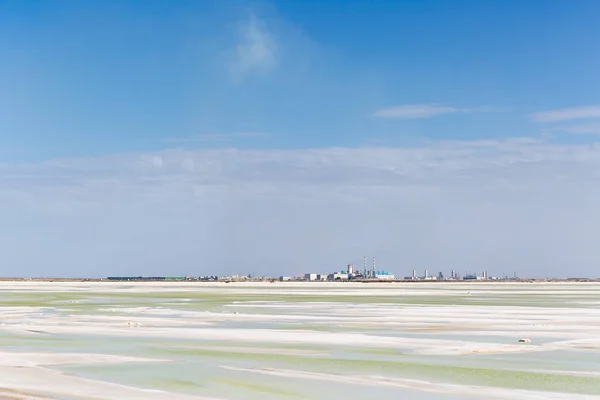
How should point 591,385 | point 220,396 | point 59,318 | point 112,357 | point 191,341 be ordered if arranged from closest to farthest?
point 220,396
point 591,385
point 112,357
point 191,341
point 59,318

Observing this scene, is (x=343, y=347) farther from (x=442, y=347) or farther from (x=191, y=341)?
(x=191, y=341)

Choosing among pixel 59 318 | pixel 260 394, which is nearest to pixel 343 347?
pixel 260 394

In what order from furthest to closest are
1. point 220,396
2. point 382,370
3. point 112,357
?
point 112,357
point 382,370
point 220,396

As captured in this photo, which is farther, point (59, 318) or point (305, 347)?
point (59, 318)

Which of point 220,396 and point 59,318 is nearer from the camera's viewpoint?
point 220,396

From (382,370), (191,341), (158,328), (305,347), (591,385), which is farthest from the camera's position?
(158,328)

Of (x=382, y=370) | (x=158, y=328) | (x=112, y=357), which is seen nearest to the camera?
(x=382, y=370)

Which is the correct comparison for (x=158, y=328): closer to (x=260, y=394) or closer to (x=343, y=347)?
(x=343, y=347)

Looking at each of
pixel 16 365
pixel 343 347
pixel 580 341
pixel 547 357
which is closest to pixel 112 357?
pixel 16 365
